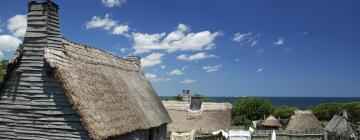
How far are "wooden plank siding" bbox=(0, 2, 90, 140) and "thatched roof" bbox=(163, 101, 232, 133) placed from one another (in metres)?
23.0

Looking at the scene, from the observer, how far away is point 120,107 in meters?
17.6

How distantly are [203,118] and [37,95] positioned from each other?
965 inches

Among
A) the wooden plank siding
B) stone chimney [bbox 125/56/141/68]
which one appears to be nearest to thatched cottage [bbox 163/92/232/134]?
stone chimney [bbox 125/56/141/68]

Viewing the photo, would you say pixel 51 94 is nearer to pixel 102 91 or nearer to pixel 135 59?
pixel 102 91

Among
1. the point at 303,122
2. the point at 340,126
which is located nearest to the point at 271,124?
the point at 303,122

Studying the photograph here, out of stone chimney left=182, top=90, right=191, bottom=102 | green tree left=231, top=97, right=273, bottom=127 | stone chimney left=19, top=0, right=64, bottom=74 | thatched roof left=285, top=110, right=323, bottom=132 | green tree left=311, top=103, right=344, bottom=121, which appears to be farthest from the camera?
green tree left=311, top=103, right=344, bottom=121

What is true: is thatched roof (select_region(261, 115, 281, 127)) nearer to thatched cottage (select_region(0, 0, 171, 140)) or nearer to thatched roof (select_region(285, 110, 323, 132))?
thatched roof (select_region(285, 110, 323, 132))

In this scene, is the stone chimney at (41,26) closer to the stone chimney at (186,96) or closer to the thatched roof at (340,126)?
the thatched roof at (340,126)

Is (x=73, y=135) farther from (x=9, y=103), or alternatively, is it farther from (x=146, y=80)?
(x=146, y=80)

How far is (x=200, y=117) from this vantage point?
37875 millimetres

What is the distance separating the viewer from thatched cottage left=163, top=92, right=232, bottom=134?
122 ft

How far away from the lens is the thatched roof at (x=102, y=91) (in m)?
14.1

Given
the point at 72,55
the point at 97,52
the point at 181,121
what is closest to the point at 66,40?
the point at 72,55

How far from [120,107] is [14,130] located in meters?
4.48
